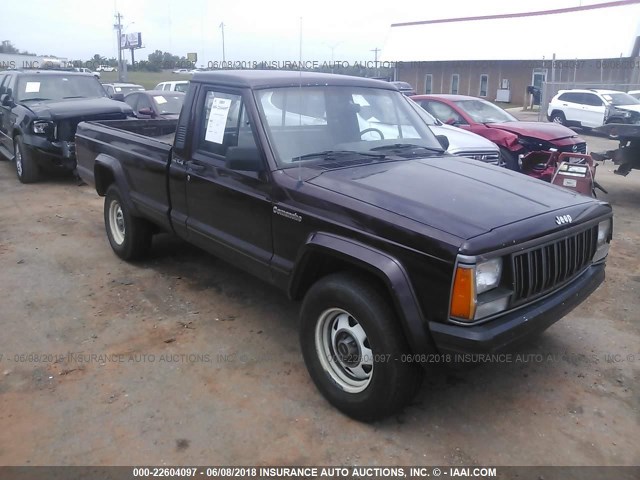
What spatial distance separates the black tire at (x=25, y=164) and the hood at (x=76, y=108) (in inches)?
26.7

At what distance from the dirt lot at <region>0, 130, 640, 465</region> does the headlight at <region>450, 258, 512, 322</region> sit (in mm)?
371

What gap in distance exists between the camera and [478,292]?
106 inches

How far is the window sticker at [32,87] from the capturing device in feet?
33.2

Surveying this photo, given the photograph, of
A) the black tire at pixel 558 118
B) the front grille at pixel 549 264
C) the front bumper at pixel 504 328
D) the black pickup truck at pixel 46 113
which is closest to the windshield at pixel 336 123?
the front grille at pixel 549 264

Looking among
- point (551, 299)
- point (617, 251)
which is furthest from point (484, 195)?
point (617, 251)

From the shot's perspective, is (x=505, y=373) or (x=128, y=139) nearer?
(x=505, y=373)

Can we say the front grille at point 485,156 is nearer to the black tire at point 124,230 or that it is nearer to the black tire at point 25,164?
the black tire at point 124,230

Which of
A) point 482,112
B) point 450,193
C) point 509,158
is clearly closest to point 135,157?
point 450,193

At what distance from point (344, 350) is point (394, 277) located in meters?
0.69

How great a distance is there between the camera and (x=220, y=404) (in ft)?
11.1

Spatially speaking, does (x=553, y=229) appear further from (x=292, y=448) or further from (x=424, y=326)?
(x=292, y=448)

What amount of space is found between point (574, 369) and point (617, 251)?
3112 mm

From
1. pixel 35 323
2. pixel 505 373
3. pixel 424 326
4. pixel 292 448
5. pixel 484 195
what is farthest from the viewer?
pixel 35 323

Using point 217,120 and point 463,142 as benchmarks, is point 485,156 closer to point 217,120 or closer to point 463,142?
point 463,142
